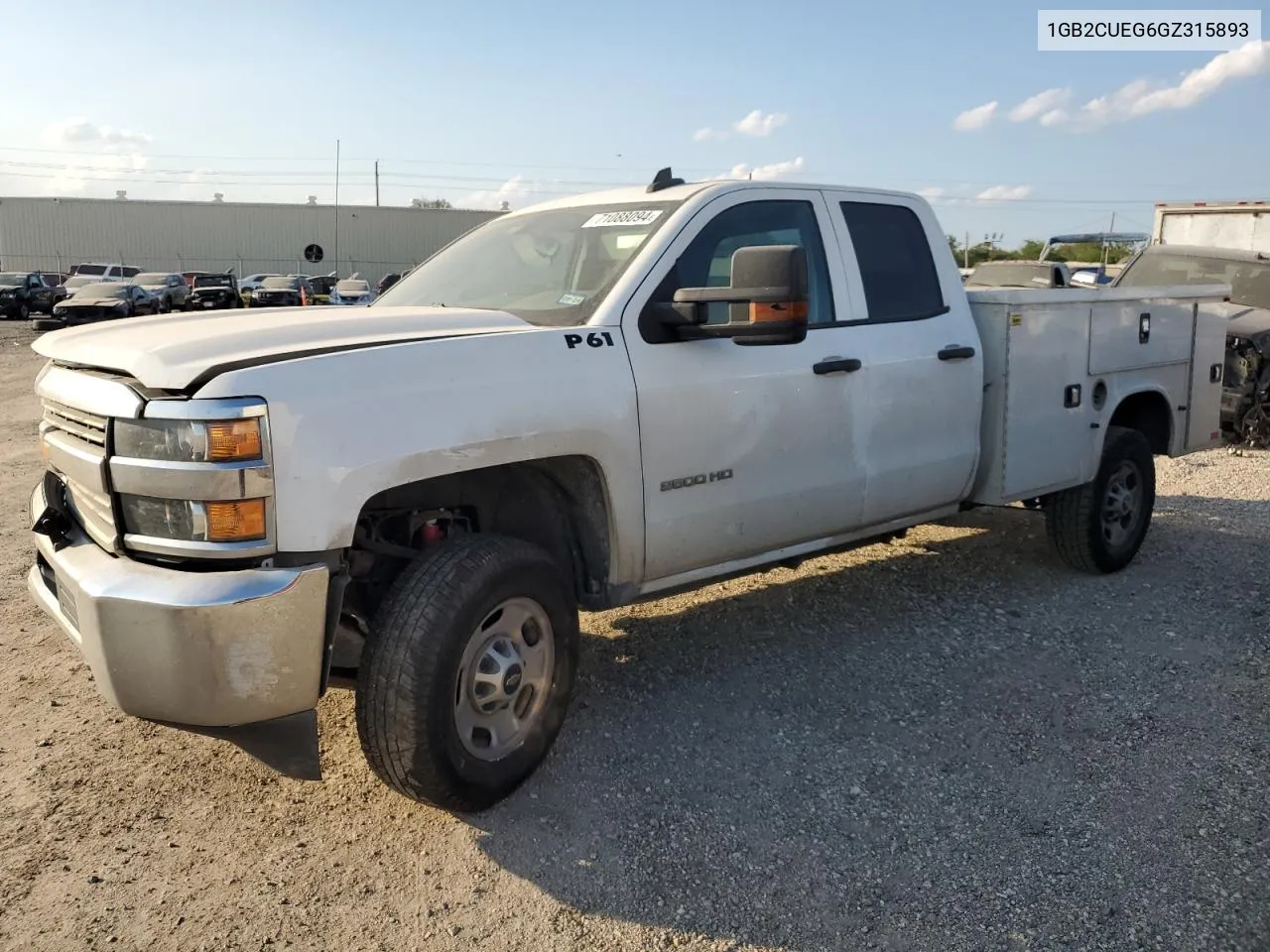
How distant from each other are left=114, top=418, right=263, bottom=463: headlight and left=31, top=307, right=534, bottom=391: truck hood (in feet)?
0.39

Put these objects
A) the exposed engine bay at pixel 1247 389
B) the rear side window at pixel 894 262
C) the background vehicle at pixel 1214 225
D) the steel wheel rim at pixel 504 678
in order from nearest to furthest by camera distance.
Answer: the steel wheel rim at pixel 504 678 → the rear side window at pixel 894 262 → the exposed engine bay at pixel 1247 389 → the background vehicle at pixel 1214 225

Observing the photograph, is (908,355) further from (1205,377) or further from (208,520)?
(208,520)

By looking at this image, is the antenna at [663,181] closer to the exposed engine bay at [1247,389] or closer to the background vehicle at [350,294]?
the exposed engine bay at [1247,389]

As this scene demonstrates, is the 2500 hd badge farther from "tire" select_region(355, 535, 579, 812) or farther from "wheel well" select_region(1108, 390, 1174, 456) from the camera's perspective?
"wheel well" select_region(1108, 390, 1174, 456)

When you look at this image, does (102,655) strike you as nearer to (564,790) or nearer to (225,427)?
(225,427)

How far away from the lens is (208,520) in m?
2.74

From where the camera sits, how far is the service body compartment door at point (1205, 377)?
20.6 feet

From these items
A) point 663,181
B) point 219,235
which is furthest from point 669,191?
point 219,235

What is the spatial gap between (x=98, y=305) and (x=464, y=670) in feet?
86.1

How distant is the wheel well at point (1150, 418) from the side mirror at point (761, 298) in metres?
3.47

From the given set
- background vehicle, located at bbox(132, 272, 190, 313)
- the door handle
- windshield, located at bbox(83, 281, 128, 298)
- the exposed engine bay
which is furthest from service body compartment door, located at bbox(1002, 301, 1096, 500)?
background vehicle, located at bbox(132, 272, 190, 313)

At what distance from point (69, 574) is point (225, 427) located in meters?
0.73

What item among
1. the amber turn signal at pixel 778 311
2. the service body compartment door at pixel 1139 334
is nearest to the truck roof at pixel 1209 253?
the service body compartment door at pixel 1139 334

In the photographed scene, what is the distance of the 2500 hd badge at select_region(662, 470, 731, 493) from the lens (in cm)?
373
